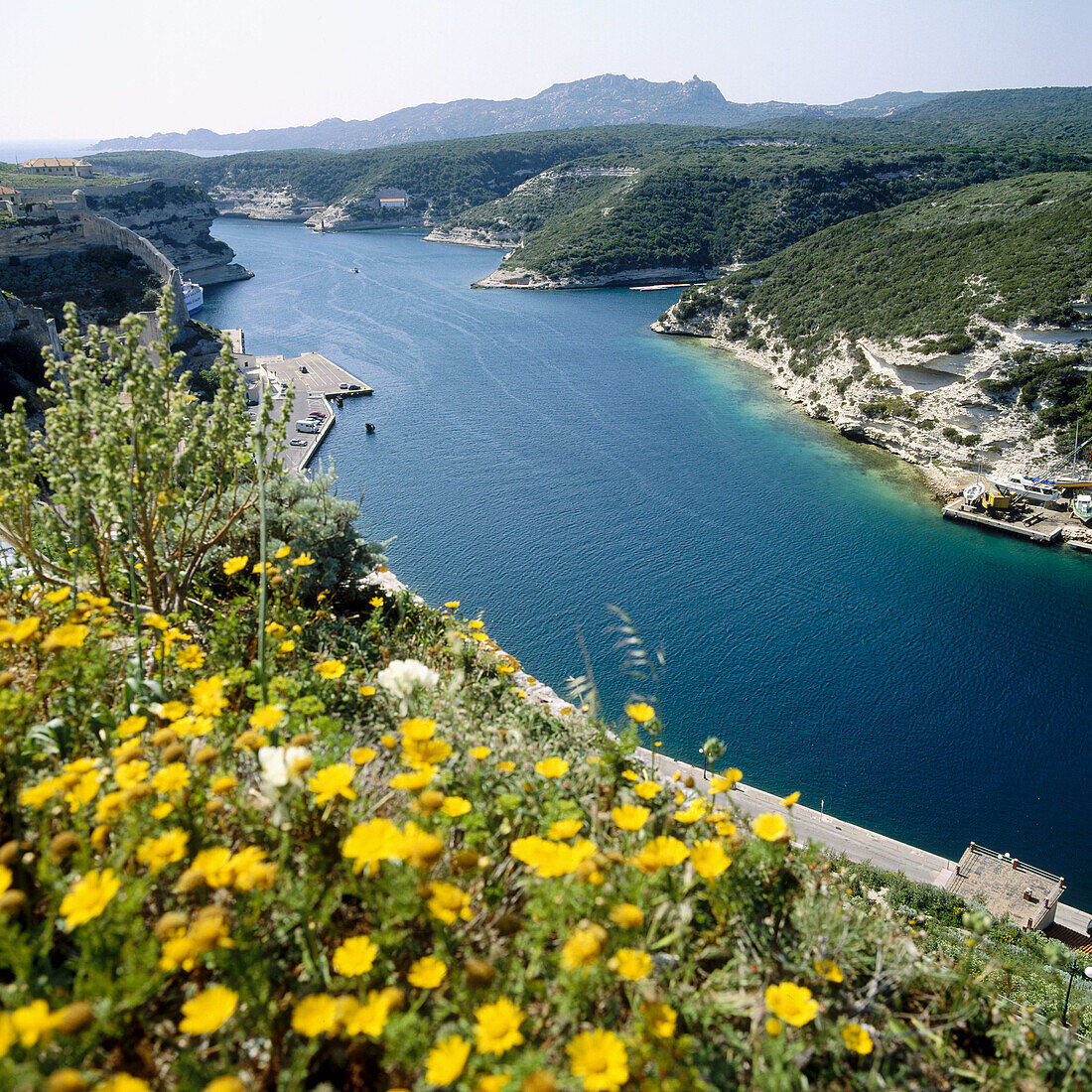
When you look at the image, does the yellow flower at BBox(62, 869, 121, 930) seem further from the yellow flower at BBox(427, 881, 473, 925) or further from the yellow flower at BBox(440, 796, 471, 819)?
the yellow flower at BBox(440, 796, 471, 819)

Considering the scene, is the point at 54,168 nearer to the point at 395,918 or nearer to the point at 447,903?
the point at 395,918

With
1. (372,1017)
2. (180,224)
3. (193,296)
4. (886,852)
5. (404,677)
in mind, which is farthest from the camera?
(180,224)

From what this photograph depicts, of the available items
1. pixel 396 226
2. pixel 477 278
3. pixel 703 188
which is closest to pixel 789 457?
pixel 477 278

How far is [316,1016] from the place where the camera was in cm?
189

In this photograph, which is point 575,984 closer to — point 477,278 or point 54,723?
point 54,723

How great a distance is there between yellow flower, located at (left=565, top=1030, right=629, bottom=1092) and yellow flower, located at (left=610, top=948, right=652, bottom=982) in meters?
0.16

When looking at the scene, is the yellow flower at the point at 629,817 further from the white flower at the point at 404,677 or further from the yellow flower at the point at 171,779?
the yellow flower at the point at 171,779

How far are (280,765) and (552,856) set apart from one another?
1032mm

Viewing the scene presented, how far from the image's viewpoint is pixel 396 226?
135 m

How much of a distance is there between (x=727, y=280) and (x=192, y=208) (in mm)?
65430

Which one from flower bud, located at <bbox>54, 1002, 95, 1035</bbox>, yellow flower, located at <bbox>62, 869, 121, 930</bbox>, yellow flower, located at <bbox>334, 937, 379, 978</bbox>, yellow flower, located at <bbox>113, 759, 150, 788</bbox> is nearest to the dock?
yellow flower, located at <bbox>334, 937, 379, 978</bbox>

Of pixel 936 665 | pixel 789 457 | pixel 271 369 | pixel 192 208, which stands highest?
pixel 192 208

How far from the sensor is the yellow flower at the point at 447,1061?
175cm

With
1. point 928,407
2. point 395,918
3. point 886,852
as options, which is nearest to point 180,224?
point 928,407
